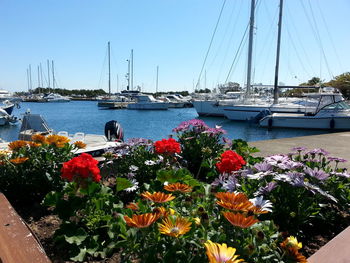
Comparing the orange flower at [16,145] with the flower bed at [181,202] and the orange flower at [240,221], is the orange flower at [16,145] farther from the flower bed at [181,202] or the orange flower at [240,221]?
the orange flower at [240,221]

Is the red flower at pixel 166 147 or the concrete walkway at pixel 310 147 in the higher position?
the red flower at pixel 166 147

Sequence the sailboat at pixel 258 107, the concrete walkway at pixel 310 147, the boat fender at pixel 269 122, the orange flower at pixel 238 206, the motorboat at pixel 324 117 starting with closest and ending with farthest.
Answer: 1. the orange flower at pixel 238 206
2. the concrete walkway at pixel 310 147
3. the motorboat at pixel 324 117
4. the boat fender at pixel 269 122
5. the sailboat at pixel 258 107

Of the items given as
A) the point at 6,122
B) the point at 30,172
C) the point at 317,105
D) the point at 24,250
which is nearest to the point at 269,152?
the point at 30,172

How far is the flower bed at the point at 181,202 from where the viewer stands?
1394 mm

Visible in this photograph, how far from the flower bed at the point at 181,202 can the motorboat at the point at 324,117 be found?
22808mm

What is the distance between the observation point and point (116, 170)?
133 inches

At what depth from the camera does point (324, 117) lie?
23.8 m

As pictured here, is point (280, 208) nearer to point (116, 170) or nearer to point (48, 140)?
point (116, 170)

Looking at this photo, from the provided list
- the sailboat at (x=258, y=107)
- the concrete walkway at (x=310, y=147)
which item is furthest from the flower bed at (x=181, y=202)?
the sailboat at (x=258, y=107)

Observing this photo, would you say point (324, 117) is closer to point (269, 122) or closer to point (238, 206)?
point (269, 122)

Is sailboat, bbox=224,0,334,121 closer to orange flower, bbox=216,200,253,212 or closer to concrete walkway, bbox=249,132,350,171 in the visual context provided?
concrete walkway, bbox=249,132,350,171

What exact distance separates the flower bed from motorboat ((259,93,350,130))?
22.8 meters

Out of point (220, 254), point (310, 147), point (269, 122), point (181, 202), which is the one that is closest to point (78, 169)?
point (181, 202)

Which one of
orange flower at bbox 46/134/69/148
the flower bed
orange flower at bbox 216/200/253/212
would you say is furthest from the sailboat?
orange flower at bbox 216/200/253/212
